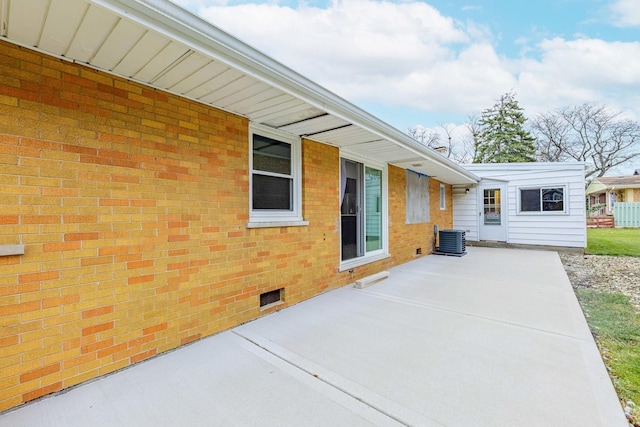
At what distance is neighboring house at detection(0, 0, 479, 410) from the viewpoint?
195 cm

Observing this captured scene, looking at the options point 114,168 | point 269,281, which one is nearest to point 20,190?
point 114,168

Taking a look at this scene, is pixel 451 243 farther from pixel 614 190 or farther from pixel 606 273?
pixel 614 190

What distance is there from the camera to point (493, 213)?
10664mm

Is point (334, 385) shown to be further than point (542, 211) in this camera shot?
No

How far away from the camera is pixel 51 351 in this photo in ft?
6.92

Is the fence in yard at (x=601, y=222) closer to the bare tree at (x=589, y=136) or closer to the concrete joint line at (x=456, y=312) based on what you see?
the bare tree at (x=589, y=136)

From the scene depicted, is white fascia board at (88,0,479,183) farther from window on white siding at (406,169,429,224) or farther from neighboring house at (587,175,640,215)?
neighboring house at (587,175,640,215)

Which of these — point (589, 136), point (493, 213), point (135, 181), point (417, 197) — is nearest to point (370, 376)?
point (135, 181)

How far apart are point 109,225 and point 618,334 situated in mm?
5223

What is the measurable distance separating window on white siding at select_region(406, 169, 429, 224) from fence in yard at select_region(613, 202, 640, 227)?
17.6 m

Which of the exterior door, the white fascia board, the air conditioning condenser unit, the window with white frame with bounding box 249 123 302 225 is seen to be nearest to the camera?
the white fascia board

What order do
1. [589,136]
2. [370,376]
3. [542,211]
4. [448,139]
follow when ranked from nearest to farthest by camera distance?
[370,376] → [542,211] → [589,136] → [448,139]

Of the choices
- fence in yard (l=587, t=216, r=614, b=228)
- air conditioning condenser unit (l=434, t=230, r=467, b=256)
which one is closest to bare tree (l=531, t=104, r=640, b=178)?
fence in yard (l=587, t=216, r=614, b=228)

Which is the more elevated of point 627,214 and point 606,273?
point 627,214
